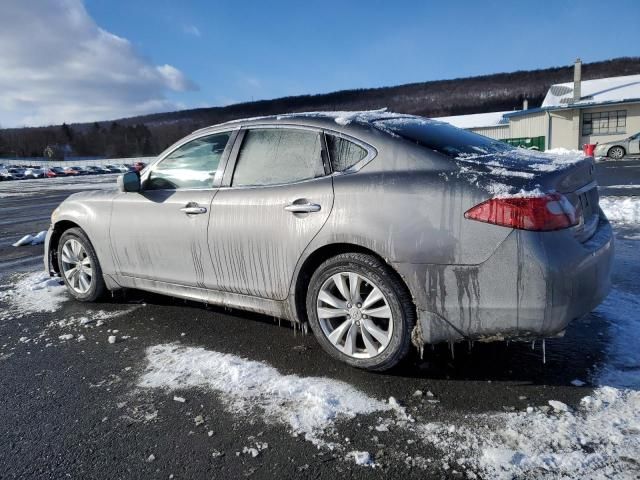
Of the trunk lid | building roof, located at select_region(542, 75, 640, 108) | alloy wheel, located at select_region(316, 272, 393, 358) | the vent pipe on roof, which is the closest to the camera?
the trunk lid

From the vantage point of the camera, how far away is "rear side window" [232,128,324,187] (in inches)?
123

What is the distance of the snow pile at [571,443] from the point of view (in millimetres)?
1986

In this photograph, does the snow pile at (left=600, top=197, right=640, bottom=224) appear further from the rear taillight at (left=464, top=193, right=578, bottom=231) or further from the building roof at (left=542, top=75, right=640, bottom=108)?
the building roof at (left=542, top=75, right=640, bottom=108)

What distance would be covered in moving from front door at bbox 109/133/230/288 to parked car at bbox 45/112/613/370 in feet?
0.04

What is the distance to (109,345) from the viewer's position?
11.8 feet

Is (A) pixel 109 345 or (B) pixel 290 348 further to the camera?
(A) pixel 109 345

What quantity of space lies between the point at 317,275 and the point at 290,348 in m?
0.68

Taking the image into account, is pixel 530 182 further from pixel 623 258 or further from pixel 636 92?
pixel 636 92

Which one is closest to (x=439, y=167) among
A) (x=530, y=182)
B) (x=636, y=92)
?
(x=530, y=182)

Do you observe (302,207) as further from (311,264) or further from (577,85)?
(577,85)

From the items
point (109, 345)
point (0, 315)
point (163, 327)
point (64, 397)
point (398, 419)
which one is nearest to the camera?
point (398, 419)

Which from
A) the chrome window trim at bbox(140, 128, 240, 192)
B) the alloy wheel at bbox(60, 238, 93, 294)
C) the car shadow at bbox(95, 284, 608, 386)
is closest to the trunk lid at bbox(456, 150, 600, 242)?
the car shadow at bbox(95, 284, 608, 386)

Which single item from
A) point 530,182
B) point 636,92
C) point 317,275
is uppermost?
point 636,92

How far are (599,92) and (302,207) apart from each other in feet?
123
